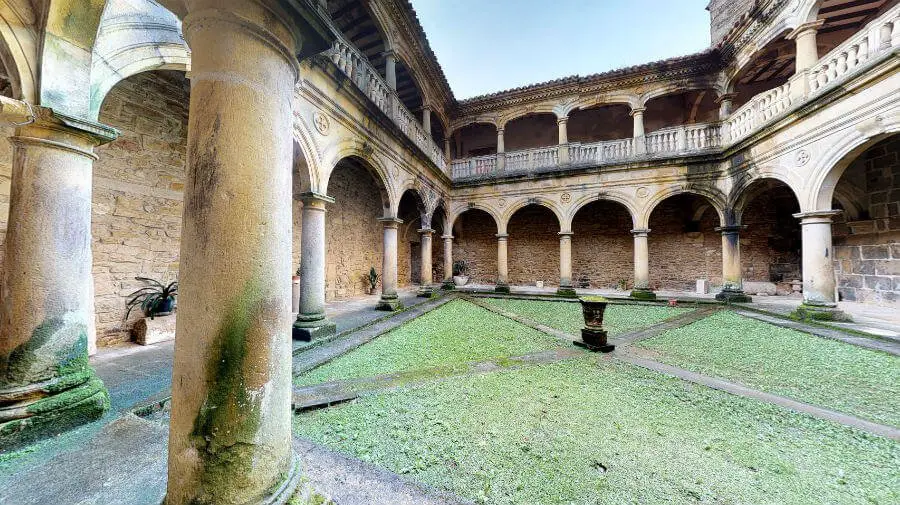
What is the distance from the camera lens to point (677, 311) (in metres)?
7.93

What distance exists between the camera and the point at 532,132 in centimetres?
1399

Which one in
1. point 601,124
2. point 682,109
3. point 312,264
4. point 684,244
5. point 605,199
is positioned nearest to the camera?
point 312,264

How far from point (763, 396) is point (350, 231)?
30.2 ft

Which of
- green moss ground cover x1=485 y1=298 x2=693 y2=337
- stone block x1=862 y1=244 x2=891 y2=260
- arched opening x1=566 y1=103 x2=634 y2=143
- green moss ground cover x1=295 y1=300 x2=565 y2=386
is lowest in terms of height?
green moss ground cover x1=485 y1=298 x2=693 y2=337

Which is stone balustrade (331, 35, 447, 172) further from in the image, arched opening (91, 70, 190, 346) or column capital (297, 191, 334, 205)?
arched opening (91, 70, 190, 346)

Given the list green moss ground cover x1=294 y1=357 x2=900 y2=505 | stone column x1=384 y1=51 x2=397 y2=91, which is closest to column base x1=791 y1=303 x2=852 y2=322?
green moss ground cover x1=294 y1=357 x2=900 y2=505

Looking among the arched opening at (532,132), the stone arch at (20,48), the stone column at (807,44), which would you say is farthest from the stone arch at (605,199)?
the stone arch at (20,48)

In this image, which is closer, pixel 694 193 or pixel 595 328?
pixel 595 328

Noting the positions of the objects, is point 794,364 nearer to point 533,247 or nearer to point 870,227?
point 870,227

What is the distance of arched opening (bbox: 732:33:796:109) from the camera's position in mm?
8664

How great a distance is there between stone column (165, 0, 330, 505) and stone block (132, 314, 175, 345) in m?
4.51

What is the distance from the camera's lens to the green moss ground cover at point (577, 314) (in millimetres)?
6176

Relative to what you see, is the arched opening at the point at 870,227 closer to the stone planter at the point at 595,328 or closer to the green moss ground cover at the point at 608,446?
the stone planter at the point at 595,328

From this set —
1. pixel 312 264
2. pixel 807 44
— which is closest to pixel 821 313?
pixel 807 44
